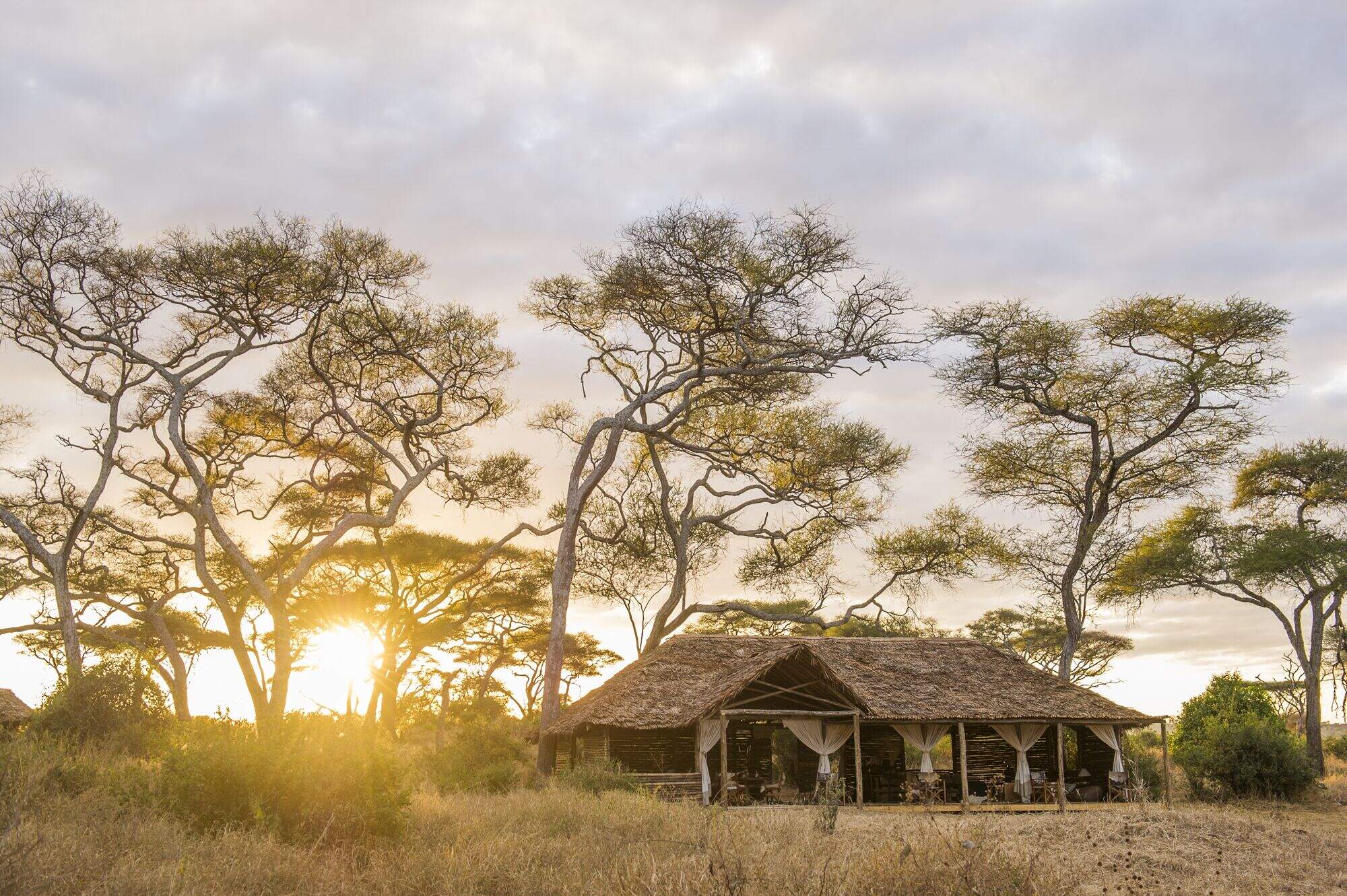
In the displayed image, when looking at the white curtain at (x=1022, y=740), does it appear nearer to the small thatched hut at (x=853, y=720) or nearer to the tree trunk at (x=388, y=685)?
the small thatched hut at (x=853, y=720)

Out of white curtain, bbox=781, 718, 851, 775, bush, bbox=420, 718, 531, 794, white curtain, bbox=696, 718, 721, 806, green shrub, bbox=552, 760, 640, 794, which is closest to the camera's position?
green shrub, bbox=552, 760, 640, 794

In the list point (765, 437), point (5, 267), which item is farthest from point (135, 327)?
point (765, 437)

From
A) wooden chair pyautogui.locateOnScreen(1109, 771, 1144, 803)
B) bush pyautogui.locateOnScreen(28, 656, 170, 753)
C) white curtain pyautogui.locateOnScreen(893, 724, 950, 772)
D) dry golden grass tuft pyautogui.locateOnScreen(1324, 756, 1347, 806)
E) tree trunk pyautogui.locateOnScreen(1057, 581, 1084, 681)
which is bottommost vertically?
dry golden grass tuft pyautogui.locateOnScreen(1324, 756, 1347, 806)

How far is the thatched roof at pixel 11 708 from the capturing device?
29703 mm

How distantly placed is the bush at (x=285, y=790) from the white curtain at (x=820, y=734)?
12.0 metres

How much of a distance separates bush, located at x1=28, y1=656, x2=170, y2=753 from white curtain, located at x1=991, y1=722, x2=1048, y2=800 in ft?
52.7

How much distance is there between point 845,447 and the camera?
2902 cm

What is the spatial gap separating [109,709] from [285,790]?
23.7ft

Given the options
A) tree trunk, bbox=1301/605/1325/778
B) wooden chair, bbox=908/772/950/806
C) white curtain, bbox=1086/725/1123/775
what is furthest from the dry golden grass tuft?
wooden chair, bbox=908/772/950/806

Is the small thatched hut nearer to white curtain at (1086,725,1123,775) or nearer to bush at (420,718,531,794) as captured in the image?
white curtain at (1086,725,1123,775)

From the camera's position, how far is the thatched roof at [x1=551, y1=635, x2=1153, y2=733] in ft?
74.0

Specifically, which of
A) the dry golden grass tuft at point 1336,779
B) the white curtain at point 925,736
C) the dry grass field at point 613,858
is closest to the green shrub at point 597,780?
the dry grass field at point 613,858

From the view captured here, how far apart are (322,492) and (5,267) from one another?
28.4ft

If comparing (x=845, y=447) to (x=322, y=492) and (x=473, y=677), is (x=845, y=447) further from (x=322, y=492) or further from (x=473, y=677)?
(x=473, y=677)
